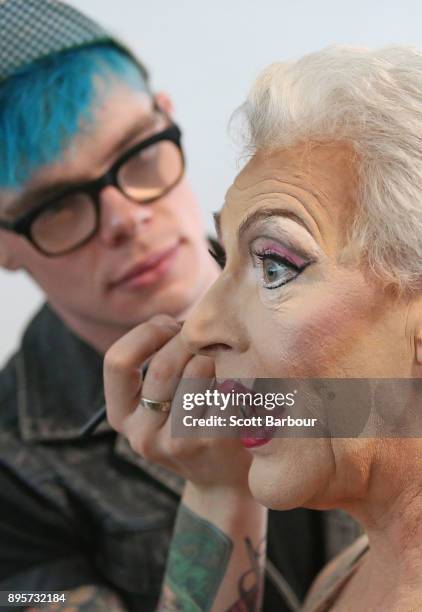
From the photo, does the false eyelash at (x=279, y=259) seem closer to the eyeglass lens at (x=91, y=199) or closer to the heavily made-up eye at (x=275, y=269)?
the heavily made-up eye at (x=275, y=269)

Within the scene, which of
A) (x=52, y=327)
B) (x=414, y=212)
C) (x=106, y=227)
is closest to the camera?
(x=414, y=212)

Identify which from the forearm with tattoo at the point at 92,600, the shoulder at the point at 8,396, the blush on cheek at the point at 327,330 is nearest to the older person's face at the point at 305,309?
the blush on cheek at the point at 327,330

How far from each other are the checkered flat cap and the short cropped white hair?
564mm

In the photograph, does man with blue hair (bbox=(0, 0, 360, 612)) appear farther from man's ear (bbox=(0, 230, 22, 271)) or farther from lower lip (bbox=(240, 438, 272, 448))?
lower lip (bbox=(240, 438, 272, 448))

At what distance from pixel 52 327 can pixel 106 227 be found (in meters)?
0.38

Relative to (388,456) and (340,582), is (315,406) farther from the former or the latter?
(340,582)

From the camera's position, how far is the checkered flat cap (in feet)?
3.65

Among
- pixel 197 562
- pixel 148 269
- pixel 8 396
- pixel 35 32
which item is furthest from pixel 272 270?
→ pixel 8 396

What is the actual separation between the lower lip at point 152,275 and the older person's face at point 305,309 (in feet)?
1.49

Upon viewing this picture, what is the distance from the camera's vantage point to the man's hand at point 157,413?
2.72 feet

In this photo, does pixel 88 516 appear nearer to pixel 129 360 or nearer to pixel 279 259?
pixel 129 360

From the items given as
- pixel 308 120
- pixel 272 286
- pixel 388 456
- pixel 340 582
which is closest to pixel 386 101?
pixel 308 120

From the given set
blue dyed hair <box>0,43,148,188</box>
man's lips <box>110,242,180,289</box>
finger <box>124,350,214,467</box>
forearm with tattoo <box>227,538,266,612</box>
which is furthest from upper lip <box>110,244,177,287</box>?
forearm with tattoo <box>227,538,266,612</box>

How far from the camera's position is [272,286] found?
26.4 inches
